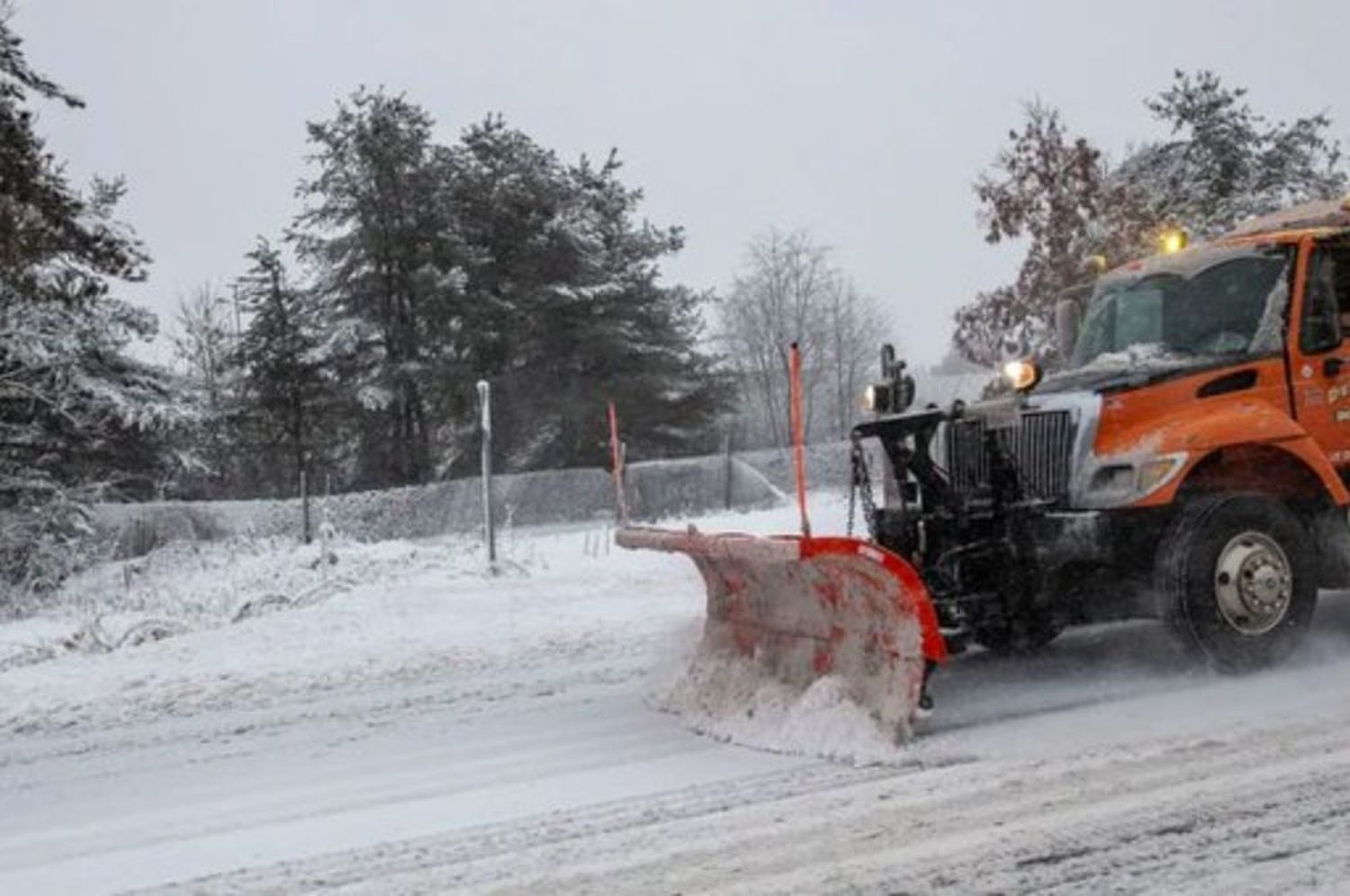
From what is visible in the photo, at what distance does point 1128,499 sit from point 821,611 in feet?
5.44

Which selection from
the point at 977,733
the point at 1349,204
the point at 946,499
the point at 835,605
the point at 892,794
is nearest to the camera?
the point at 892,794

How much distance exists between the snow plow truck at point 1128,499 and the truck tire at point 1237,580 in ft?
0.03

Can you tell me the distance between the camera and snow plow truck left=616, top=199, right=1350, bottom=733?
6.64 meters

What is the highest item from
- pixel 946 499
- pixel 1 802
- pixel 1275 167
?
pixel 1275 167

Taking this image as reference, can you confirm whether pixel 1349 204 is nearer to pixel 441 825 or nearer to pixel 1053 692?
pixel 1053 692

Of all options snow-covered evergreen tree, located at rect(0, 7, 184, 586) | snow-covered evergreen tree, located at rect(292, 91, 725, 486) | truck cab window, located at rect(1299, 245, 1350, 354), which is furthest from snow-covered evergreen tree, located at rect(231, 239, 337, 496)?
truck cab window, located at rect(1299, 245, 1350, 354)

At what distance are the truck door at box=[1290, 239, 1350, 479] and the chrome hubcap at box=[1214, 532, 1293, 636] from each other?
2.82 feet

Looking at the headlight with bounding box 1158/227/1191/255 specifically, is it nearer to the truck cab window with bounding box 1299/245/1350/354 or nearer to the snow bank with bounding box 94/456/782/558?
the truck cab window with bounding box 1299/245/1350/354

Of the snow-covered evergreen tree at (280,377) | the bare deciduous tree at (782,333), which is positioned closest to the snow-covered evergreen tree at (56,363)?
the snow-covered evergreen tree at (280,377)

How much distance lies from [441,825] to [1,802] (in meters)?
2.40

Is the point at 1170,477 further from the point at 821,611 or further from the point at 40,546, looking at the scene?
the point at 40,546

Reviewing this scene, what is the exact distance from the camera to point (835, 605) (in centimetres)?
639

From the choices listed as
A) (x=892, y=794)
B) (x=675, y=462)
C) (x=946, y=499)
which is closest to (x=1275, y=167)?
(x=675, y=462)

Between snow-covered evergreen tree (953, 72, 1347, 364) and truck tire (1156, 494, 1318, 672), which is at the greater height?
snow-covered evergreen tree (953, 72, 1347, 364)
